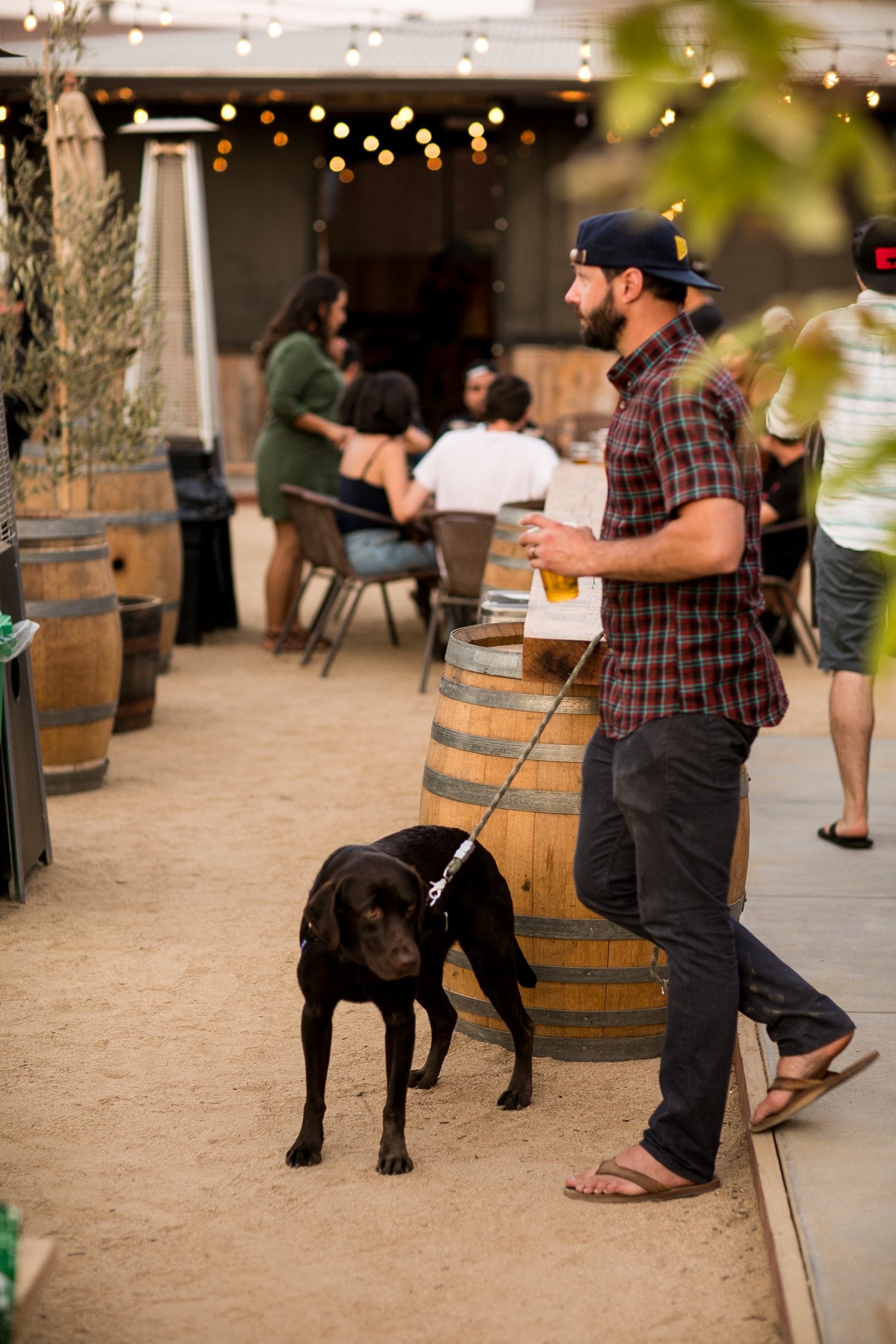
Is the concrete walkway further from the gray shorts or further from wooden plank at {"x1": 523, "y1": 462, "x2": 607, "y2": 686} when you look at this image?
wooden plank at {"x1": 523, "y1": 462, "x2": 607, "y2": 686}

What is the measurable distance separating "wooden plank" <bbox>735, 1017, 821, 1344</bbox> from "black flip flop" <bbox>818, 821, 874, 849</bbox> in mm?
1472

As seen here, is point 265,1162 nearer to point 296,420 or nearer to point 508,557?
point 508,557

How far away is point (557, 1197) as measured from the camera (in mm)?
2891

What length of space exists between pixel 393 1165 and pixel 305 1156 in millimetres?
184

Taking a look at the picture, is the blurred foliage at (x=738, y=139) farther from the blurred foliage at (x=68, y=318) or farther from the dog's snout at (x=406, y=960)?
the blurred foliage at (x=68, y=318)

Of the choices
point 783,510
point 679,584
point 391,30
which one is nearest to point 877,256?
point 679,584

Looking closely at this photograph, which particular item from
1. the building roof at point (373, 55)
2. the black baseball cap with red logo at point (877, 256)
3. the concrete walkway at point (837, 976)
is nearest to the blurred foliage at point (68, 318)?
the concrete walkway at point (837, 976)

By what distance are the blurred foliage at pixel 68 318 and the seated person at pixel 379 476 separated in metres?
1.65

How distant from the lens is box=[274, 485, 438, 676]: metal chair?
7984 millimetres

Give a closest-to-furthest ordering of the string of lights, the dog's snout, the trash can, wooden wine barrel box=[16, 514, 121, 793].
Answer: the dog's snout < wooden wine barrel box=[16, 514, 121, 793] < the trash can < the string of lights

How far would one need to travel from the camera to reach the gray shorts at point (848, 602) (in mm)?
4523

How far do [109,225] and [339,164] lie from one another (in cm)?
1180

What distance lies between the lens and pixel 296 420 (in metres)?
8.66

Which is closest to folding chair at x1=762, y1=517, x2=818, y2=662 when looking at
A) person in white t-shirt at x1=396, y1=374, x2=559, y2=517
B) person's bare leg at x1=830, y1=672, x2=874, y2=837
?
person in white t-shirt at x1=396, y1=374, x2=559, y2=517
